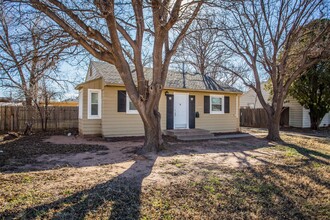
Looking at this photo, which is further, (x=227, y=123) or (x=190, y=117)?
(x=227, y=123)

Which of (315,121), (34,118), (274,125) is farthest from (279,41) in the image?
(34,118)

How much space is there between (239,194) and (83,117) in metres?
8.97

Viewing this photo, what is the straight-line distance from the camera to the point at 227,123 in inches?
538

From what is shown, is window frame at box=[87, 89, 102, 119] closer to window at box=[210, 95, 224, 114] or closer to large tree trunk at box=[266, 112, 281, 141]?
window at box=[210, 95, 224, 114]

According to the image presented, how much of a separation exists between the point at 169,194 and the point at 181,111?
27.6ft

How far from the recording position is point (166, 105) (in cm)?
1172

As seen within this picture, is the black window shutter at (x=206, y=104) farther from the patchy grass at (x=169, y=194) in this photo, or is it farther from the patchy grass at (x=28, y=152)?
the patchy grass at (x=169, y=194)

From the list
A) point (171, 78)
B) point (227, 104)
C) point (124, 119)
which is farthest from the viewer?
point (227, 104)

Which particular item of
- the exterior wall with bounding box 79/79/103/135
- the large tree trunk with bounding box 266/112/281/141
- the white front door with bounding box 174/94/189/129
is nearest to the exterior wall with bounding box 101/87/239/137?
the white front door with bounding box 174/94/189/129

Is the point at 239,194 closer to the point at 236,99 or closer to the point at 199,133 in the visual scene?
the point at 199,133

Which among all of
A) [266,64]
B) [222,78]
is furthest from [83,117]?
[222,78]

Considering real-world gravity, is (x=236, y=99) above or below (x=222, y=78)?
below

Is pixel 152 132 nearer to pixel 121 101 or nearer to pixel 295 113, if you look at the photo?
pixel 121 101

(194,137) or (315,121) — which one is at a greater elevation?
(315,121)
